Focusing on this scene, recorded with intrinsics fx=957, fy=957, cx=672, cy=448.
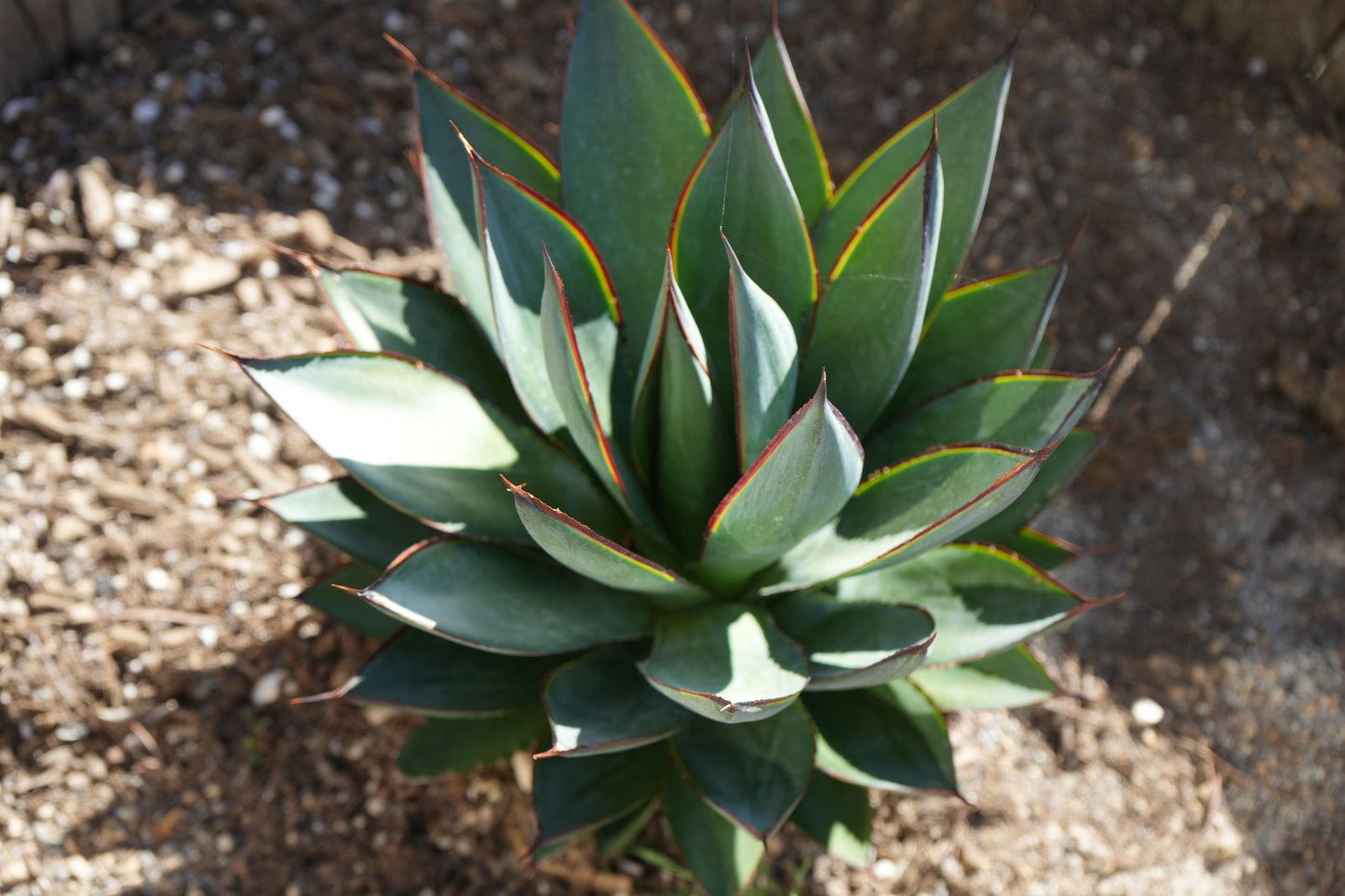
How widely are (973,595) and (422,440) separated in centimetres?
69

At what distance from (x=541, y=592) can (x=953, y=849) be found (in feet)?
3.01

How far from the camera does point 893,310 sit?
3.69ft

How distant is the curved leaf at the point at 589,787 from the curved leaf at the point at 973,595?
13.9 inches

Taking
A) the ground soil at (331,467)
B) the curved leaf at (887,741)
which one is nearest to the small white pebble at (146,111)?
the ground soil at (331,467)

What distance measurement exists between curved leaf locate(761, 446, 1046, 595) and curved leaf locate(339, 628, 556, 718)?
352 mm

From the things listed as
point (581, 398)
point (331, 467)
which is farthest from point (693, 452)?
point (331, 467)

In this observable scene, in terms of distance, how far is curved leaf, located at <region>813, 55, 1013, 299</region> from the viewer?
1168 mm

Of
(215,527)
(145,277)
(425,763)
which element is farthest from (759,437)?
(145,277)

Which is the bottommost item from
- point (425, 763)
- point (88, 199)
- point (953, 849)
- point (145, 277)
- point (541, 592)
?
point (953, 849)

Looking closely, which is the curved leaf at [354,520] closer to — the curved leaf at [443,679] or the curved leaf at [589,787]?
the curved leaf at [443,679]

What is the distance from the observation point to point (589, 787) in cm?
122

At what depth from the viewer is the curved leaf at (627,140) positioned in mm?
1198

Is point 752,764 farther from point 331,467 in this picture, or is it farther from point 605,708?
point 331,467

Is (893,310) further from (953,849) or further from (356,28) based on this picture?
(356,28)
